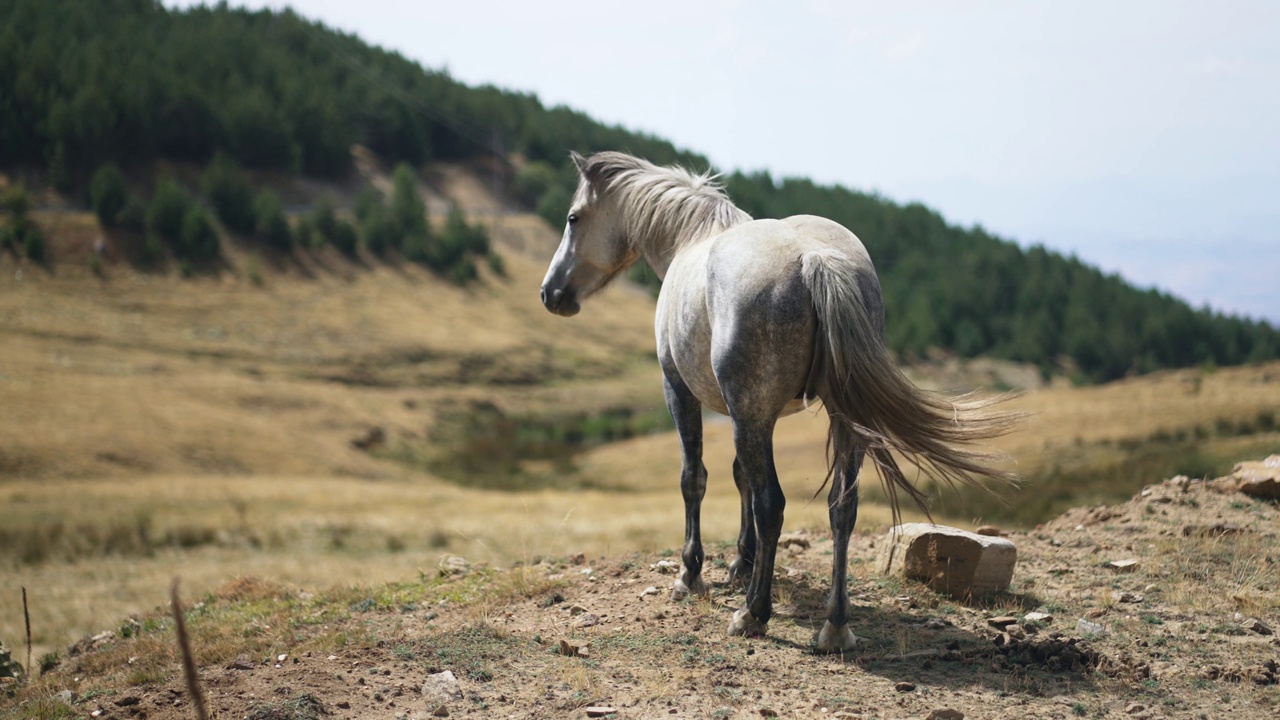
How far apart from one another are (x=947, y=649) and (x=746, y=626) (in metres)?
1.50

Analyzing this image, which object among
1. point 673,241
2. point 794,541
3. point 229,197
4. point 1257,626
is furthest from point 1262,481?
point 229,197

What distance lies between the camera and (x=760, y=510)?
22.7 feet

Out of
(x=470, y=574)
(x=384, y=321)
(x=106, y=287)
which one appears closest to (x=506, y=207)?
(x=384, y=321)

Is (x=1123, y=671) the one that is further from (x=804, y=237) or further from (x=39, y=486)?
(x=39, y=486)

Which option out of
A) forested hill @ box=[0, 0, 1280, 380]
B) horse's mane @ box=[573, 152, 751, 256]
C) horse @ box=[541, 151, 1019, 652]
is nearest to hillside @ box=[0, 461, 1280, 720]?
horse @ box=[541, 151, 1019, 652]

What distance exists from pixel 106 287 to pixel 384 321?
21620 mm

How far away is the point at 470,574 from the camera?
10.2 meters

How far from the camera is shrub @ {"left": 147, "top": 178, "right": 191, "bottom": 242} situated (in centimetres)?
8075

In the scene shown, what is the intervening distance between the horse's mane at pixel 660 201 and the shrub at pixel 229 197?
89.4 metres

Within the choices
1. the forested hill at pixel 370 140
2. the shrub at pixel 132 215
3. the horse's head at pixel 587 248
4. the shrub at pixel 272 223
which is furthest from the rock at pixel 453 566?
the shrub at pixel 272 223

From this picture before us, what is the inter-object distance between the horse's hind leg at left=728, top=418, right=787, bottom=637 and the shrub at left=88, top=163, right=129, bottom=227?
86.4 meters

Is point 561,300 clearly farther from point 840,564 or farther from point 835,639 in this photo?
point 835,639

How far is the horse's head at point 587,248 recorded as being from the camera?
9336 mm

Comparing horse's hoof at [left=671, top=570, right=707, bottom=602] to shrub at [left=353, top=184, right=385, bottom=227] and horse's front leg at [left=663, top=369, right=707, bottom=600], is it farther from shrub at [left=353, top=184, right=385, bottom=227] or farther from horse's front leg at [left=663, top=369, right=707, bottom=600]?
shrub at [left=353, top=184, right=385, bottom=227]
